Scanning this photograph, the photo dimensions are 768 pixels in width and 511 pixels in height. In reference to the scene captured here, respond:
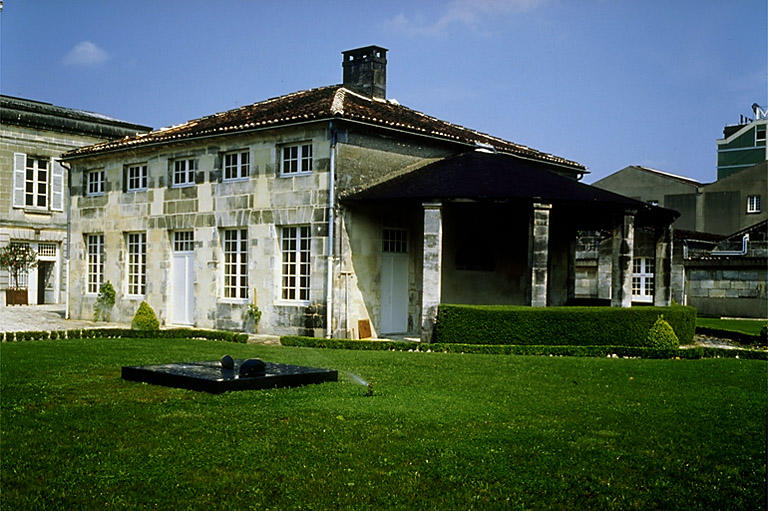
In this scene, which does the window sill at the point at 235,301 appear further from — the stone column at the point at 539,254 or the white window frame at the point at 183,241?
the stone column at the point at 539,254

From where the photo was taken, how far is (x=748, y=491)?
5855mm

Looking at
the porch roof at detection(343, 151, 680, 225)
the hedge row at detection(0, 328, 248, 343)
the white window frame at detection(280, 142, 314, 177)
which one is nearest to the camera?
the hedge row at detection(0, 328, 248, 343)

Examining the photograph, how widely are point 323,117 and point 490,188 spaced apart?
4.20 m

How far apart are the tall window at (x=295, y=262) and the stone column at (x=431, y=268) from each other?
335 cm

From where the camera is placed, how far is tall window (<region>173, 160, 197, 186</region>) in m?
22.4

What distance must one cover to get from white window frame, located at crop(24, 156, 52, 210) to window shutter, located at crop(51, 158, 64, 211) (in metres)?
0.16

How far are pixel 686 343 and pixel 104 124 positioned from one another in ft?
91.2

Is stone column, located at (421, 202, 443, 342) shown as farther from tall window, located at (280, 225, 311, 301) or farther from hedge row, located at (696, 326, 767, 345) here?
hedge row, located at (696, 326, 767, 345)

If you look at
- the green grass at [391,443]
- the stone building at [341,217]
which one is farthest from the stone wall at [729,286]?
the green grass at [391,443]

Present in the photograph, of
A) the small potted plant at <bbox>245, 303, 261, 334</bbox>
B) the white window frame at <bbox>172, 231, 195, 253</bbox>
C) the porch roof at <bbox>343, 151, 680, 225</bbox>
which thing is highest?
the porch roof at <bbox>343, 151, 680, 225</bbox>

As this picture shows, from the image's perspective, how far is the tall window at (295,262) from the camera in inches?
768

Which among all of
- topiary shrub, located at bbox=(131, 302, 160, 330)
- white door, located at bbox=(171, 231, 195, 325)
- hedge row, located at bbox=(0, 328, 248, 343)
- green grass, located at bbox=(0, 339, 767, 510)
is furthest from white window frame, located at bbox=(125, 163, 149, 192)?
green grass, located at bbox=(0, 339, 767, 510)

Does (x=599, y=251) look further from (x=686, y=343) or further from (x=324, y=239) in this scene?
(x=324, y=239)

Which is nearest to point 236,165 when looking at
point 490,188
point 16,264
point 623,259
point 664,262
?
point 490,188
